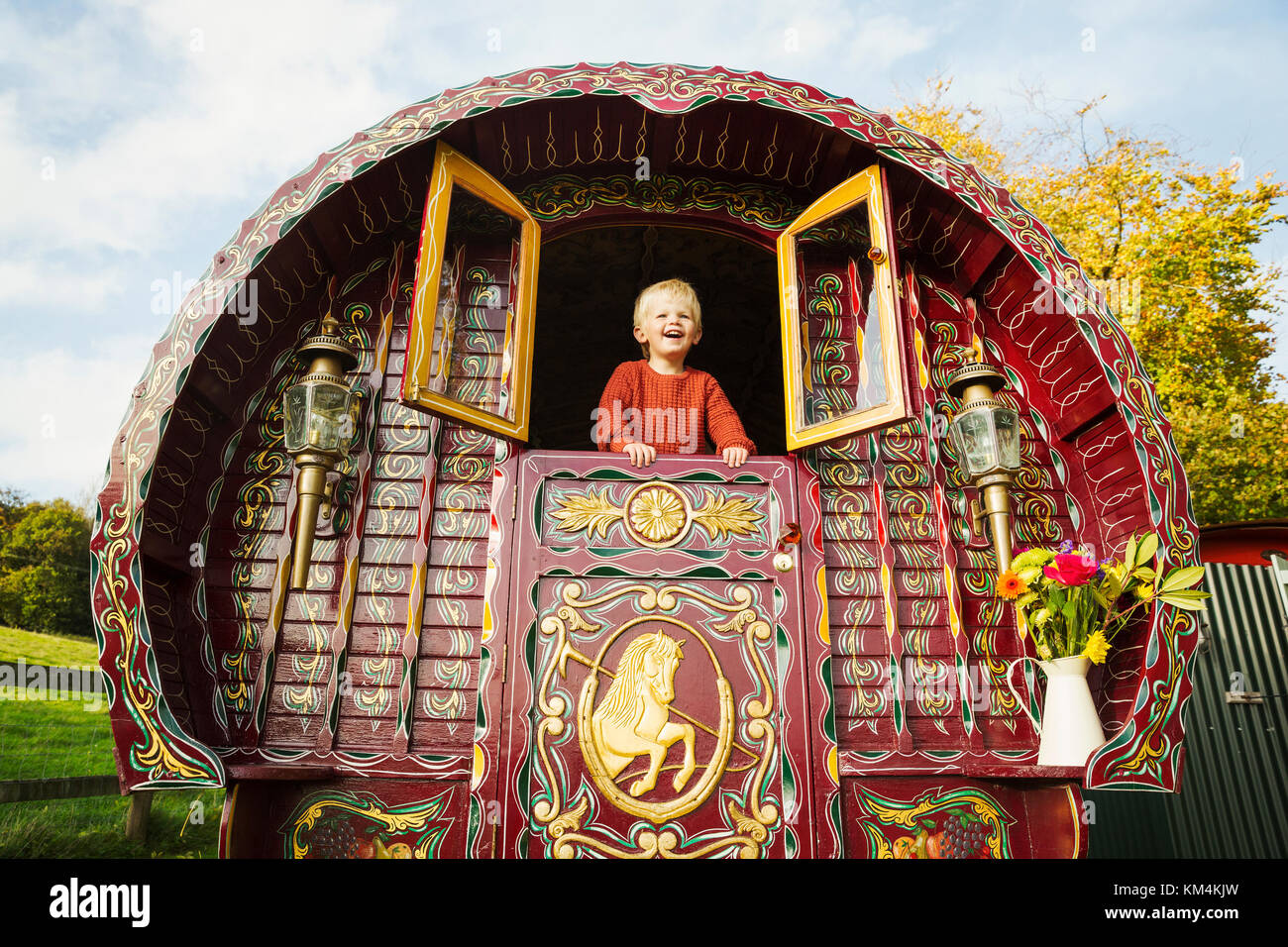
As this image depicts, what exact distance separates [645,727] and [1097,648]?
6.57ft

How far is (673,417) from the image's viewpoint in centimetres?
421

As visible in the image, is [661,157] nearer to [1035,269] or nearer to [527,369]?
[527,369]

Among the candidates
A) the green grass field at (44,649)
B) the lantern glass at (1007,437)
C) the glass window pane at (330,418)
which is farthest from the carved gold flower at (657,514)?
the green grass field at (44,649)

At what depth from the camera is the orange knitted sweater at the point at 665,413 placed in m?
4.15

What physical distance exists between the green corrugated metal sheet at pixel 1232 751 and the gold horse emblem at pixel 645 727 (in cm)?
535

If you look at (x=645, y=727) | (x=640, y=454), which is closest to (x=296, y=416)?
(x=640, y=454)

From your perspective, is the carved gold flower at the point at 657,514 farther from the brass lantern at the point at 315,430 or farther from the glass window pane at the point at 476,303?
the brass lantern at the point at 315,430

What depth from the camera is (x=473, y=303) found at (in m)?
4.24

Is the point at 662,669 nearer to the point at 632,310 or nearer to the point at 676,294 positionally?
the point at 676,294

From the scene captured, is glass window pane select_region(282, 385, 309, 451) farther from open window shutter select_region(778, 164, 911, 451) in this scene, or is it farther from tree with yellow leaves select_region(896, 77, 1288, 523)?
tree with yellow leaves select_region(896, 77, 1288, 523)

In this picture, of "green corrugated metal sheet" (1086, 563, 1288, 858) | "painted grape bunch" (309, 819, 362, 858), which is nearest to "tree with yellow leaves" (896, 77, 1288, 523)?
"green corrugated metal sheet" (1086, 563, 1288, 858)

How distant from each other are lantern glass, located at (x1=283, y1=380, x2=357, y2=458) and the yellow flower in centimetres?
353

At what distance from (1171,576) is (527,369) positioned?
3.12 m

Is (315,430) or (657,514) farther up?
(315,430)
